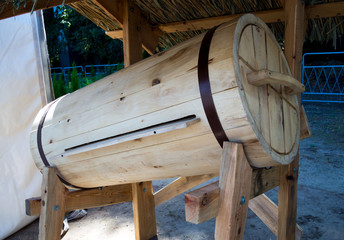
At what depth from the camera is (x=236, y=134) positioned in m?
1.22

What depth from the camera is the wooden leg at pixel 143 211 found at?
2.56 metres

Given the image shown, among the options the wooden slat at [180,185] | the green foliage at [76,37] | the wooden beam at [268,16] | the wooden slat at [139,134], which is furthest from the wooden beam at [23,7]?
the green foliage at [76,37]

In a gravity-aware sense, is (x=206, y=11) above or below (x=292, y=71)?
above

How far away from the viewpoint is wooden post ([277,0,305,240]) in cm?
190

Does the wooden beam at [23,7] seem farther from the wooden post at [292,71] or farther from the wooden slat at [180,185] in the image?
the wooden slat at [180,185]

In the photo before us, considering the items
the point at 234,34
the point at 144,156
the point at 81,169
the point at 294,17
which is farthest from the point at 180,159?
the point at 294,17

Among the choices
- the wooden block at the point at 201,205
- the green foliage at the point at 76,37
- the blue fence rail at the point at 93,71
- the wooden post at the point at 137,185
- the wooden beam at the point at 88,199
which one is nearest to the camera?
the wooden block at the point at 201,205

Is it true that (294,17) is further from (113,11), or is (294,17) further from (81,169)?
(81,169)

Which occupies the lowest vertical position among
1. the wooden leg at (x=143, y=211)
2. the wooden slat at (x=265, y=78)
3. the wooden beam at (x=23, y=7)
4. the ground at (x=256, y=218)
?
the ground at (x=256, y=218)

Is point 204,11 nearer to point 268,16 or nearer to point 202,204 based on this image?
point 268,16

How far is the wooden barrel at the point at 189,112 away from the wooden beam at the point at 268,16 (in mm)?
683

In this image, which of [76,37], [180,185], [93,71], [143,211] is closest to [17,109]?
[143,211]

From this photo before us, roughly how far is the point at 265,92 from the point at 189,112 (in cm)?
34

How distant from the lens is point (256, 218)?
9.91ft
